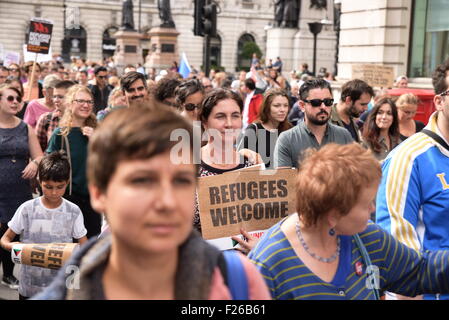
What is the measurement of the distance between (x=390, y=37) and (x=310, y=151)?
14384 millimetres

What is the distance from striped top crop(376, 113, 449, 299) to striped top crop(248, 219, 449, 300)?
12.5 inches

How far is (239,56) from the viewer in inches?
3012

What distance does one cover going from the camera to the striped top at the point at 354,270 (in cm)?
235

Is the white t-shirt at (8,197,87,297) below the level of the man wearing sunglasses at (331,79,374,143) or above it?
below

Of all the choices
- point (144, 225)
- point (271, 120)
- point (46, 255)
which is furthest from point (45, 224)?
point (144, 225)

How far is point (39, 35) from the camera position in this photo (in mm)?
12336

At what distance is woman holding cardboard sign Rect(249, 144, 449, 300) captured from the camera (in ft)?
7.59

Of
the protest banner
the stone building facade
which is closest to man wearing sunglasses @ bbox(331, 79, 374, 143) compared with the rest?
the protest banner

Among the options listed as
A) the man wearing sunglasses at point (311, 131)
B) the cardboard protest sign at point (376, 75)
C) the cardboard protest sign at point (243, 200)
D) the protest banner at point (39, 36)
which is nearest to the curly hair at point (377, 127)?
the man wearing sunglasses at point (311, 131)

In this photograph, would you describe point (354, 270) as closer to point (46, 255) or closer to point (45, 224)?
point (46, 255)

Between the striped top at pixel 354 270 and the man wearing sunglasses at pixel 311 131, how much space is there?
2.51 metres

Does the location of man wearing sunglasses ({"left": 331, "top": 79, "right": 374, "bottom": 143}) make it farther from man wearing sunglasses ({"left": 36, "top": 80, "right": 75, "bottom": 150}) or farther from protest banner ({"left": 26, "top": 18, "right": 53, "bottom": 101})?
protest banner ({"left": 26, "top": 18, "right": 53, "bottom": 101})
